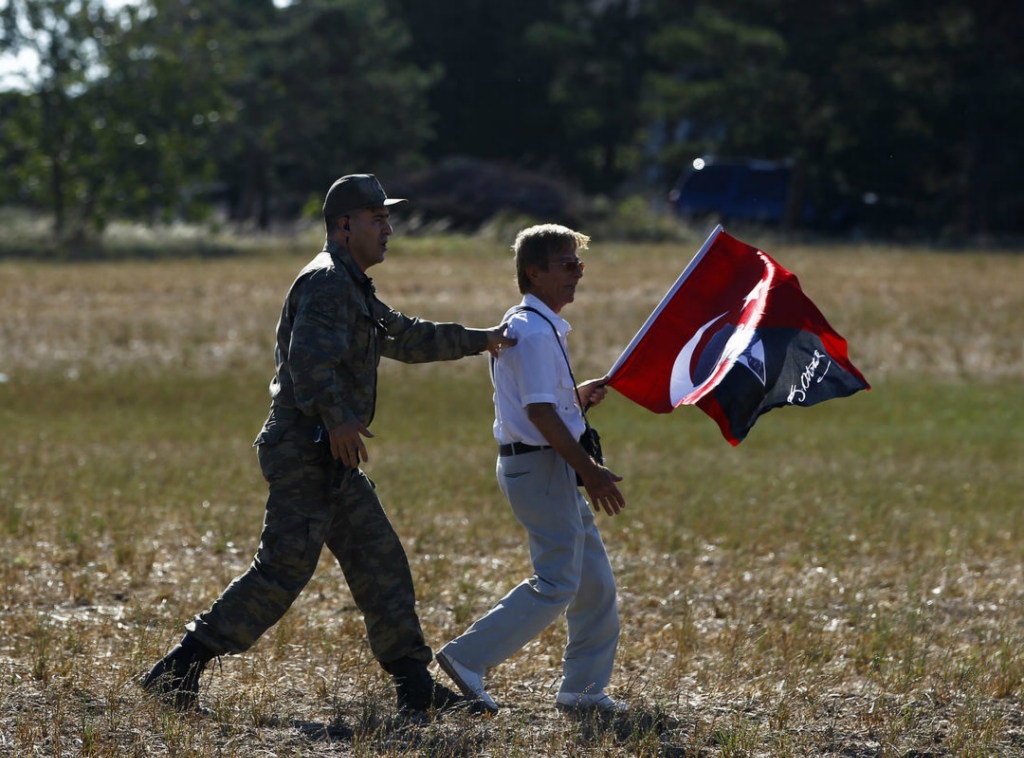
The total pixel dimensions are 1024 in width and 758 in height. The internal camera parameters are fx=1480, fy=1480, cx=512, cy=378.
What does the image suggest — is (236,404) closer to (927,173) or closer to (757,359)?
(757,359)

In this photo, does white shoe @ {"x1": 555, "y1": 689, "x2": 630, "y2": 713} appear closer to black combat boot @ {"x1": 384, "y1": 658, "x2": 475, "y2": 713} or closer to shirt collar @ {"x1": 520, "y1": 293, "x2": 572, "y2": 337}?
black combat boot @ {"x1": 384, "y1": 658, "x2": 475, "y2": 713}

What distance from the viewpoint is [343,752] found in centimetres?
514

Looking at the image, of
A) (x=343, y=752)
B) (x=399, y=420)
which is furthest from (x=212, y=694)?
(x=399, y=420)

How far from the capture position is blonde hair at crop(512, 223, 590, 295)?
5547 mm

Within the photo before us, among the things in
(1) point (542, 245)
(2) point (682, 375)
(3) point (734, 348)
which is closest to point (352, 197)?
(1) point (542, 245)

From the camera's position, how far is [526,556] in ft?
29.5

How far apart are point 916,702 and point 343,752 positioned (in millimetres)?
2311

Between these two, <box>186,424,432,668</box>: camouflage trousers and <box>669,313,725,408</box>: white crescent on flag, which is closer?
<box>186,424,432,668</box>: camouflage trousers

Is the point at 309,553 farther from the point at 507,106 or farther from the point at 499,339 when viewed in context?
the point at 507,106

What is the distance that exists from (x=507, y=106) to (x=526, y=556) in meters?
49.2

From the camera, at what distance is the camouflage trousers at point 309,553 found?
18.0 ft

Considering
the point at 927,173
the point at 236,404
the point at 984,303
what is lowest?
the point at 236,404

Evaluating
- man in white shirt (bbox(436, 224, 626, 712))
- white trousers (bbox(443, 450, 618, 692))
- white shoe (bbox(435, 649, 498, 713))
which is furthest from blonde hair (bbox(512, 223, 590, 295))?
white shoe (bbox(435, 649, 498, 713))

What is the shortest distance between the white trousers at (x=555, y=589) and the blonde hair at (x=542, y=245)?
2.37ft
